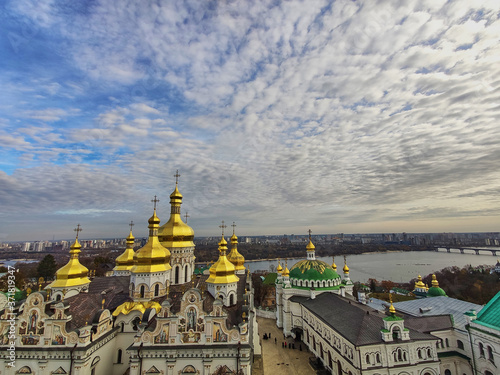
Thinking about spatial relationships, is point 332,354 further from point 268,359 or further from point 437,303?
point 437,303

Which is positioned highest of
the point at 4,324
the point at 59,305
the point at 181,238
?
the point at 181,238

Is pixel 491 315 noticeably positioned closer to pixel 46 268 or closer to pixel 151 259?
pixel 151 259

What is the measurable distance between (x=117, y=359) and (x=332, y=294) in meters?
16.5

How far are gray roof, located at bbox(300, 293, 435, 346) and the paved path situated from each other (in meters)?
3.28

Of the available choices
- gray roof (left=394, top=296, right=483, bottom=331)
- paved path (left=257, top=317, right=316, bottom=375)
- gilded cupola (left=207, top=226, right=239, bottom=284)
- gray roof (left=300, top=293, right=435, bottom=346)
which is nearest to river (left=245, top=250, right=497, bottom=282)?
paved path (left=257, top=317, right=316, bottom=375)

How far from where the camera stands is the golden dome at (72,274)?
15453mm

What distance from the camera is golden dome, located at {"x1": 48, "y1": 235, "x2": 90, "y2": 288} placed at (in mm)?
15453

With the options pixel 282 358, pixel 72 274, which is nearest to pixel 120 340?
pixel 72 274

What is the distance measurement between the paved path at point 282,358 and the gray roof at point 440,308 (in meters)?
7.97

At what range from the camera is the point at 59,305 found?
10875 mm

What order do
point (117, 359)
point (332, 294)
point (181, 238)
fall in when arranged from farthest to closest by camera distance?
point (332, 294) < point (181, 238) < point (117, 359)

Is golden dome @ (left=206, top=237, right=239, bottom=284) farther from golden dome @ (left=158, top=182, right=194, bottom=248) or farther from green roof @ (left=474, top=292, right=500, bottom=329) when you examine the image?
green roof @ (left=474, top=292, right=500, bottom=329)

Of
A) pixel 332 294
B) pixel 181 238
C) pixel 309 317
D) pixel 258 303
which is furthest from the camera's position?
pixel 258 303

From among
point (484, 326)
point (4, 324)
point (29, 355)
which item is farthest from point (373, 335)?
point (4, 324)
